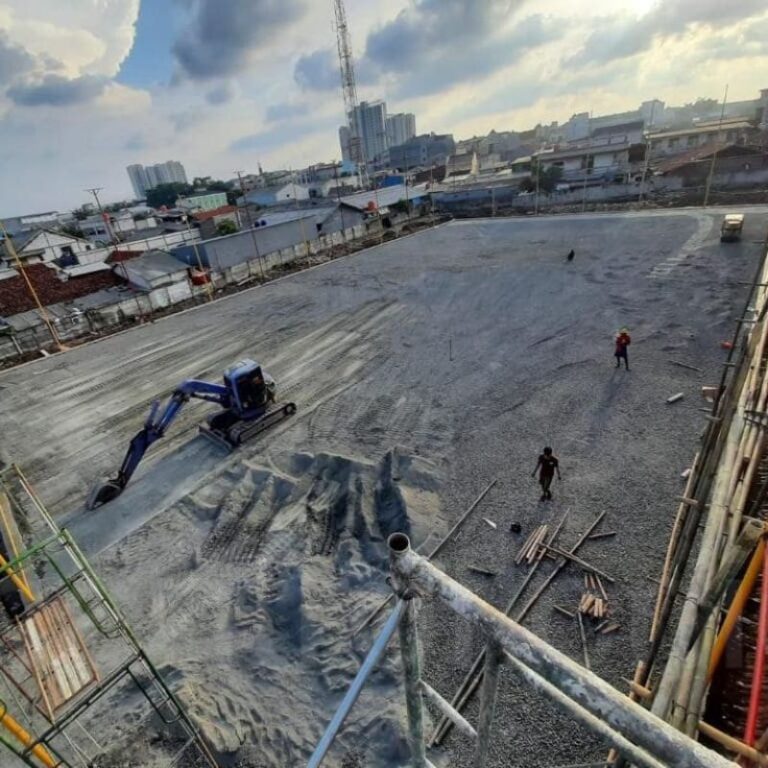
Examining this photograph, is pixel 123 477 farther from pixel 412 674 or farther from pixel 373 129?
pixel 373 129

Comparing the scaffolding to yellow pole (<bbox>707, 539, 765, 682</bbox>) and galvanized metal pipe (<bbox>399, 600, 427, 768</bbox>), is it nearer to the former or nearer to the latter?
galvanized metal pipe (<bbox>399, 600, 427, 768</bbox>)

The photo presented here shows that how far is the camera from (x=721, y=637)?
15.2ft

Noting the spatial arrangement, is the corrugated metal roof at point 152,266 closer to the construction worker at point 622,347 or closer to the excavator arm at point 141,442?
the excavator arm at point 141,442

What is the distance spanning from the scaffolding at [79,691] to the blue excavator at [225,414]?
326 centimetres

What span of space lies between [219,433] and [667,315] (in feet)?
55.1

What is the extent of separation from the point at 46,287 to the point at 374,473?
31395 mm

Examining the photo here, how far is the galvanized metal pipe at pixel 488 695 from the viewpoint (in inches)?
86.0

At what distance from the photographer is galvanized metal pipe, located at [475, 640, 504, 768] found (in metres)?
2.19

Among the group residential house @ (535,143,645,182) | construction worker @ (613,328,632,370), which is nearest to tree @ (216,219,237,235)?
residential house @ (535,143,645,182)

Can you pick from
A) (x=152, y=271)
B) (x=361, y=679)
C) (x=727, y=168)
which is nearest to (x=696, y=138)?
(x=727, y=168)

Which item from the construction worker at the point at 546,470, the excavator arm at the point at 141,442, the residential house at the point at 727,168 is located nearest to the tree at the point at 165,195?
the residential house at the point at 727,168

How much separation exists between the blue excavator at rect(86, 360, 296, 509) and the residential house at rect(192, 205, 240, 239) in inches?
1706

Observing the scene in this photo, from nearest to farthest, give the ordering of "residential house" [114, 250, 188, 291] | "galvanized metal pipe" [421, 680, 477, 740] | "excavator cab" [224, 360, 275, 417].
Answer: "galvanized metal pipe" [421, 680, 477, 740] < "excavator cab" [224, 360, 275, 417] < "residential house" [114, 250, 188, 291]

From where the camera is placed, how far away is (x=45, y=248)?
45.7 meters
